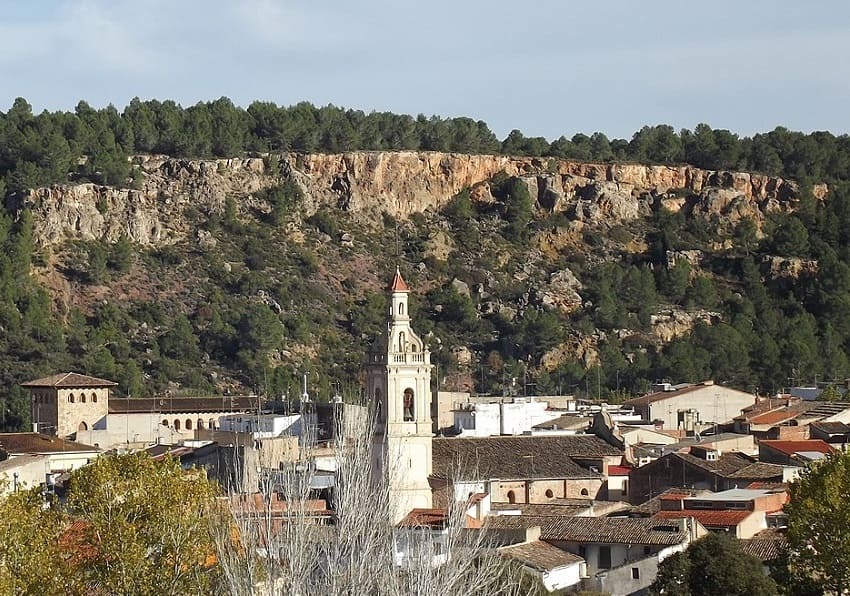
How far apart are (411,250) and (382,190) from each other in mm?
5167

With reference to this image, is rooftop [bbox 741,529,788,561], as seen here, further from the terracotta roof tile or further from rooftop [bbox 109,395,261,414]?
rooftop [bbox 109,395,261,414]

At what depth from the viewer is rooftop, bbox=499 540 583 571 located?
44406mm

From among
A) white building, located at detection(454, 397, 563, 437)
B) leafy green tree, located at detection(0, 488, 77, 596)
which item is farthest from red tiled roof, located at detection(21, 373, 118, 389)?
leafy green tree, located at detection(0, 488, 77, 596)

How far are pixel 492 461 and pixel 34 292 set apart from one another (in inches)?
2024

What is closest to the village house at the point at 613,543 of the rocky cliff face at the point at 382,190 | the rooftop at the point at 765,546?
the rooftop at the point at 765,546

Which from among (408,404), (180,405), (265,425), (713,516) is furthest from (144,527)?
(180,405)

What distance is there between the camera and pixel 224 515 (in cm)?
3516

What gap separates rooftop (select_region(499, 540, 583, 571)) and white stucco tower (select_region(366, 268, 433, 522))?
5.60 metres

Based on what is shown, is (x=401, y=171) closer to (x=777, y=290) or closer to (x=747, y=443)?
(x=777, y=290)

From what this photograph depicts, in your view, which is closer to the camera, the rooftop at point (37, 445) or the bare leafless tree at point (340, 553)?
the bare leafless tree at point (340, 553)

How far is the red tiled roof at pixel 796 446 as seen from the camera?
65.6 meters

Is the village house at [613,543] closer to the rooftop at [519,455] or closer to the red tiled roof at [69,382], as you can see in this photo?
the rooftop at [519,455]

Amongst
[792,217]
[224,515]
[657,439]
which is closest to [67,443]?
[657,439]

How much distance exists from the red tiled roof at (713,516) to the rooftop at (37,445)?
25.6 meters
